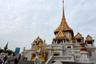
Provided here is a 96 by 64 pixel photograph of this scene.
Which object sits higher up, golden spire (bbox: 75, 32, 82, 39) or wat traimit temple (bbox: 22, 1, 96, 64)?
golden spire (bbox: 75, 32, 82, 39)

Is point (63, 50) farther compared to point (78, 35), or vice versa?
point (78, 35)

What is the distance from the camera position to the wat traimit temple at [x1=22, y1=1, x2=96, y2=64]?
107 ft

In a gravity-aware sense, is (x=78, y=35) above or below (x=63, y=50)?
above

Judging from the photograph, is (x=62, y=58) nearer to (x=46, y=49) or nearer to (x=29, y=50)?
(x=46, y=49)

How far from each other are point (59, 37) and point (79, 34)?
5.27 meters

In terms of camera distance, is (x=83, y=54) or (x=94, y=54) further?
(x=94, y=54)

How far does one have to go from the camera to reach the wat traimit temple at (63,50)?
32.8 meters

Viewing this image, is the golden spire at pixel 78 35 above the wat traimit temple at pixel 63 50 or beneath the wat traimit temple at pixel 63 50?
above

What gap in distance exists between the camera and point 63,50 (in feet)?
124

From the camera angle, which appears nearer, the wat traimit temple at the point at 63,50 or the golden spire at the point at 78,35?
the wat traimit temple at the point at 63,50

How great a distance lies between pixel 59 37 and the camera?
44.8 meters

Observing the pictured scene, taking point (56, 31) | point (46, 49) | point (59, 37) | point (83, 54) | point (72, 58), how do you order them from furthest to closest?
point (56, 31), point (59, 37), point (46, 49), point (83, 54), point (72, 58)

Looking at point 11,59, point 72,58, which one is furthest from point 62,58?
point 11,59

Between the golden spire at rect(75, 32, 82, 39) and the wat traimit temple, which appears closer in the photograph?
the wat traimit temple
